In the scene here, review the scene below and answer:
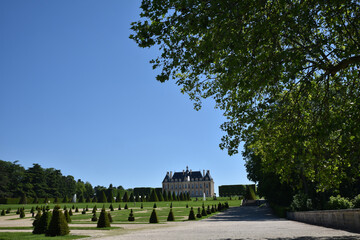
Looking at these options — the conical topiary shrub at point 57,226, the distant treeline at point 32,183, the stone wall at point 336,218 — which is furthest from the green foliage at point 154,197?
the conical topiary shrub at point 57,226

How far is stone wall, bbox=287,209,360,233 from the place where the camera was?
42.8 ft

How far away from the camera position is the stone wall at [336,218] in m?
13.0

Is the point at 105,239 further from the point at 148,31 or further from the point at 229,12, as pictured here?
the point at 229,12

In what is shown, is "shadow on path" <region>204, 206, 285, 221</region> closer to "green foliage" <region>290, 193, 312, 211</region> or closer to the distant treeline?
"green foliage" <region>290, 193, 312, 211</region>

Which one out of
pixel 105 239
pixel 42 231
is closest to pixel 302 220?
pixel 105 239

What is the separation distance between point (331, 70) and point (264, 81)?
2436 mm

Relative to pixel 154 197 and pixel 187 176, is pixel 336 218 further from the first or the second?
pixel 187 176

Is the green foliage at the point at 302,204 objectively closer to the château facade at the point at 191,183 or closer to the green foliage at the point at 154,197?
the green foliage at the point at 154,197

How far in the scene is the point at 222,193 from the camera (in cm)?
11294

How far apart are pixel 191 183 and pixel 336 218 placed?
116 metres

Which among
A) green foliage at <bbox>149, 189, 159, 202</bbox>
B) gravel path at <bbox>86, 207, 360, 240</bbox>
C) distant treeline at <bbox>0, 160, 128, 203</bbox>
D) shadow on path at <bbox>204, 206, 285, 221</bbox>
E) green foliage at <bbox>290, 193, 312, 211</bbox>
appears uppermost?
distant treeline at <bbox>0, 160, 128, 203</bbox>

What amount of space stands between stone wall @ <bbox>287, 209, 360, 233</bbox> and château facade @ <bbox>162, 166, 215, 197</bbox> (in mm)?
107847

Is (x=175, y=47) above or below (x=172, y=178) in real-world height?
below

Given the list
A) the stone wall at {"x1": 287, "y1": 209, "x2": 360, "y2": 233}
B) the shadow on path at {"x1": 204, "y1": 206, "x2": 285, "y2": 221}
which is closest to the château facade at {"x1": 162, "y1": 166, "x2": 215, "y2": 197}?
the shadow on path at {"x1": 204, "y1": 206, "x2": 285, "y2": 221}
